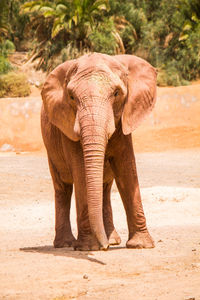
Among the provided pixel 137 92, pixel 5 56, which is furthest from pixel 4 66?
pixel 137 92

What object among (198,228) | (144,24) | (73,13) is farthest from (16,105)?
(198,228)

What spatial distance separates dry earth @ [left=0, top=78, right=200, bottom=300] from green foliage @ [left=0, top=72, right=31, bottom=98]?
673 cm

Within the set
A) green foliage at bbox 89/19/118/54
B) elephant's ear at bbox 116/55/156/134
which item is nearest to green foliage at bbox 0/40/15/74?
green foliage at bbox 89/19/118/54

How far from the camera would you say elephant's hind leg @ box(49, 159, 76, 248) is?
847cm

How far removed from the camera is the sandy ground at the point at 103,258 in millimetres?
5012

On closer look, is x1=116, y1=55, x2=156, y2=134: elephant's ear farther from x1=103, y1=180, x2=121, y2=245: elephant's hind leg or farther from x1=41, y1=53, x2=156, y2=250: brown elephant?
x1=103, y1=180, x2=121, y2=245: elephant's hind leg

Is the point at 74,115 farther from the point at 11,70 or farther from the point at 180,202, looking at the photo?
the point at 11,70

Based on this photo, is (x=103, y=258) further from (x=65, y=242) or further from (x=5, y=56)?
(x=5, y=56)

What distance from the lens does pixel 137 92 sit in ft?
24.0

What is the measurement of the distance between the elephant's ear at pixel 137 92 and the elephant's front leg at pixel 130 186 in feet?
0.67

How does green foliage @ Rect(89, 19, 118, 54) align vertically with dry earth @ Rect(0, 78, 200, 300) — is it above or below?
below

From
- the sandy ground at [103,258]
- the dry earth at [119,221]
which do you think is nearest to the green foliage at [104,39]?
the dry earth at [119,221]

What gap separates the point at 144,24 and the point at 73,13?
22.1 feet

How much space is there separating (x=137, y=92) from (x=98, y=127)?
3.68 feet
